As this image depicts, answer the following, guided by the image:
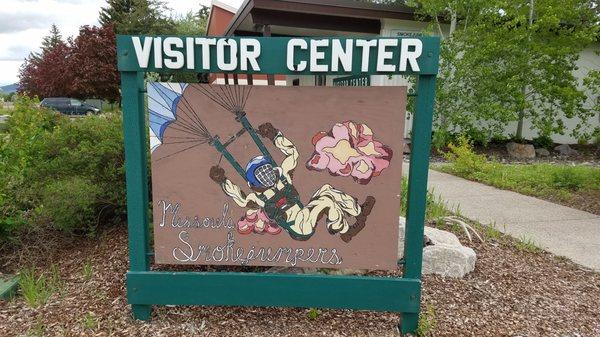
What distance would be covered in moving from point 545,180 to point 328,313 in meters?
6.12

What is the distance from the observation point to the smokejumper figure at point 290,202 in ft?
9.25

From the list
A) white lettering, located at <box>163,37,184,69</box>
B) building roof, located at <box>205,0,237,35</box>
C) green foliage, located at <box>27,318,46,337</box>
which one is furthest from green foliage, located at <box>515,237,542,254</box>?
building roof, located at <box>205,0,237,35</box>

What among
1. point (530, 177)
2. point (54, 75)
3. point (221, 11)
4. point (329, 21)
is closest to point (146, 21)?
point (54, 75)

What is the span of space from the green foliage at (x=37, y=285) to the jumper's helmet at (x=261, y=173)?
1.78m

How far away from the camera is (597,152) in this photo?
13.0m

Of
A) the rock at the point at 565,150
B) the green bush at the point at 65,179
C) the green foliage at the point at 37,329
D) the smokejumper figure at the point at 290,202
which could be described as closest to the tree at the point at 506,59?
the rock at the point at 565,150

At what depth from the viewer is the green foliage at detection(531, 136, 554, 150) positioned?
12.9m

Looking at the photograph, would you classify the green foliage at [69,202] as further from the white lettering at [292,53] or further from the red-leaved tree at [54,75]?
the red-leaved tree at [54,75]

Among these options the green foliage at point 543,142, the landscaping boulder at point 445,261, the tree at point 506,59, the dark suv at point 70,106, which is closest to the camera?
the landscaping boulder at point 445,261

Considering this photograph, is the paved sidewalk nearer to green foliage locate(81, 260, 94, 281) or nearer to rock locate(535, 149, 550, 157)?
green foliage locate(81, 260, 94, 281)

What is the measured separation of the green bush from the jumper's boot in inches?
86.5

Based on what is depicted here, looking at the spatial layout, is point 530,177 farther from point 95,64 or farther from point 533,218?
point 95,64

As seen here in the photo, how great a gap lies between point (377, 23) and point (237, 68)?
995cm

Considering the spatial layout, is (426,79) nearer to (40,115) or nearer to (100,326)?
(100,326)
